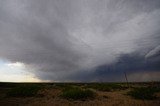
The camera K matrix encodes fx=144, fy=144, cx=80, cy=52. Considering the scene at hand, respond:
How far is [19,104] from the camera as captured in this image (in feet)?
42.7

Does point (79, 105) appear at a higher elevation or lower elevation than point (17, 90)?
lower

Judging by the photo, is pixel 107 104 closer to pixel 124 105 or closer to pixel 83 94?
pixel 124 105

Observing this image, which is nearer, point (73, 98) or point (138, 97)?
point (73, 98)

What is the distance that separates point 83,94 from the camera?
671 inches

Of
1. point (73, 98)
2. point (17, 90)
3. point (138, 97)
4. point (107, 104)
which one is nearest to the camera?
point (107, 104)

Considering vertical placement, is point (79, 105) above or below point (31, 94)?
below

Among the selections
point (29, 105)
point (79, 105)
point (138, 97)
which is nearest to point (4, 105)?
point (29, 105)

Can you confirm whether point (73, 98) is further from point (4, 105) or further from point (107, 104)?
point (4, 105)

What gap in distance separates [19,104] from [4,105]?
1.20 metres

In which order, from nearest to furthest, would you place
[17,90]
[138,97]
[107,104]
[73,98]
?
[107,104] < [73,98] < [138,97] < [17,90]

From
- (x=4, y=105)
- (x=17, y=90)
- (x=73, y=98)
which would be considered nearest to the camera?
(x=4, y=105)

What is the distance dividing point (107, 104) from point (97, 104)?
0.93 m

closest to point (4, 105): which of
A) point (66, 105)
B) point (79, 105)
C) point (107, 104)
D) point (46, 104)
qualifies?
point (46, 104)

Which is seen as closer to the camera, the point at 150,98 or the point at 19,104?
the point at 19,104
